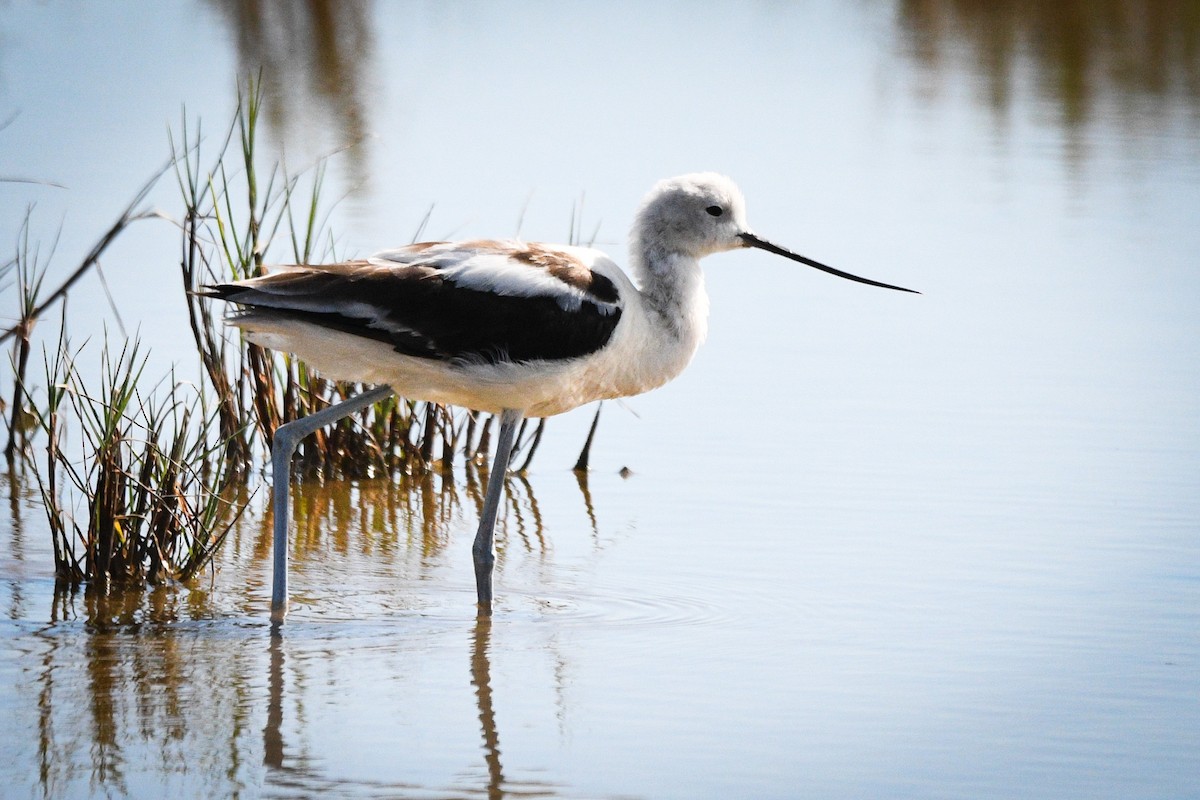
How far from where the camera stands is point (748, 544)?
594 centimetres

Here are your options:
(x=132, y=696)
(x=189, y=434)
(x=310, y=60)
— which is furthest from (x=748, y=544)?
(x=310, y=60)

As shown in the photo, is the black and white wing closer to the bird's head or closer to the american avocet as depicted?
the american avocet

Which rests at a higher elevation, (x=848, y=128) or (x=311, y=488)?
(x=848, y=128)

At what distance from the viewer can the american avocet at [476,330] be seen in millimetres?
4973

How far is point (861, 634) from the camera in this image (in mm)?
5133

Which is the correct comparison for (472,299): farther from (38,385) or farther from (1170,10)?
(1170,10)

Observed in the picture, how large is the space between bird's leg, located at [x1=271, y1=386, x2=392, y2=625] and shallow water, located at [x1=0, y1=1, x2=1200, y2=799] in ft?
0.34

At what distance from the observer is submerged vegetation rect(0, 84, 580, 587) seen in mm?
5047

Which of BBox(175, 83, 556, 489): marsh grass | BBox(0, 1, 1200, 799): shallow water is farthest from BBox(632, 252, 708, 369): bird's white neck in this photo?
BBox(175, 83, 556, 489): marsh grass

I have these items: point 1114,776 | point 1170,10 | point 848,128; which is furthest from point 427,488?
point 1170,10

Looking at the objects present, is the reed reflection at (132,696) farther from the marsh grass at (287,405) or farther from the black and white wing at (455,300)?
the marsh grass at (287,405)

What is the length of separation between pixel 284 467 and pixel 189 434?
4.74 feet

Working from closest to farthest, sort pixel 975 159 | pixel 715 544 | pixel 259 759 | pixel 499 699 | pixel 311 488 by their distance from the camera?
1. pixel 259 759
2. pixel 499 699
3. pixel 715 544
4. pixel 311 488
5. pixel 975 159

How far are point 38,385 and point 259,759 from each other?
3442 millimetres
